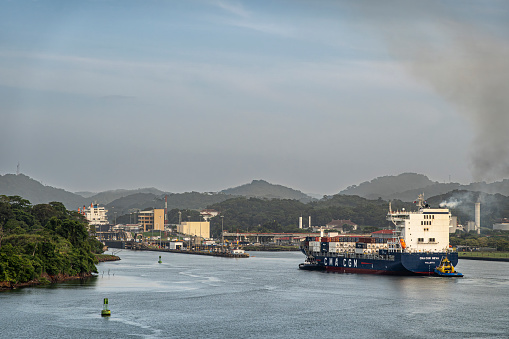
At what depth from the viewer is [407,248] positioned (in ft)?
231

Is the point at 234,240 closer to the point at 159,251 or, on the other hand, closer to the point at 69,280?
the point at 159,251

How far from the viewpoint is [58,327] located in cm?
3825

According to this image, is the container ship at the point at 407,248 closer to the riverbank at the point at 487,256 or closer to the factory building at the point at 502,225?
the riverbank at the point at 487,256

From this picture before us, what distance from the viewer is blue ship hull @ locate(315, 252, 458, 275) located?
6825cm

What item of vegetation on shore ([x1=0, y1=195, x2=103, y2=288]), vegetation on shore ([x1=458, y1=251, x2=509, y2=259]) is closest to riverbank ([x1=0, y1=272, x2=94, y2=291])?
vegetation on shore ([x1=0, y1=195, x2=103, y2=288])

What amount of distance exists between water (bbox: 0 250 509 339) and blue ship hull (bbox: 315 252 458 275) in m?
1.77

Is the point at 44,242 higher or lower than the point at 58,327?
higher

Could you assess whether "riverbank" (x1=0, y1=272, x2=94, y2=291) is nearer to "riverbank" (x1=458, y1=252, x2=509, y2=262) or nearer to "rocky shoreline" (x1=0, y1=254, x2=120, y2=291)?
"rocky shoreline" (x1=0, y1=254, x2=120, y2=291)

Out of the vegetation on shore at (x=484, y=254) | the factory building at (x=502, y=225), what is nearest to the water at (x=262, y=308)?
the vegetation on shore at (x=484, y=254)

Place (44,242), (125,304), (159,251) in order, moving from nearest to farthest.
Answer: (125,304)
(44,242)
(159,251)

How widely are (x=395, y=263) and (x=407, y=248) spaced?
7.17ft

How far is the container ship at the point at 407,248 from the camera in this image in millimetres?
68625

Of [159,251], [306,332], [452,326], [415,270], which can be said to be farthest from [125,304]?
[159,251]

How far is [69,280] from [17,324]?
24025mm
